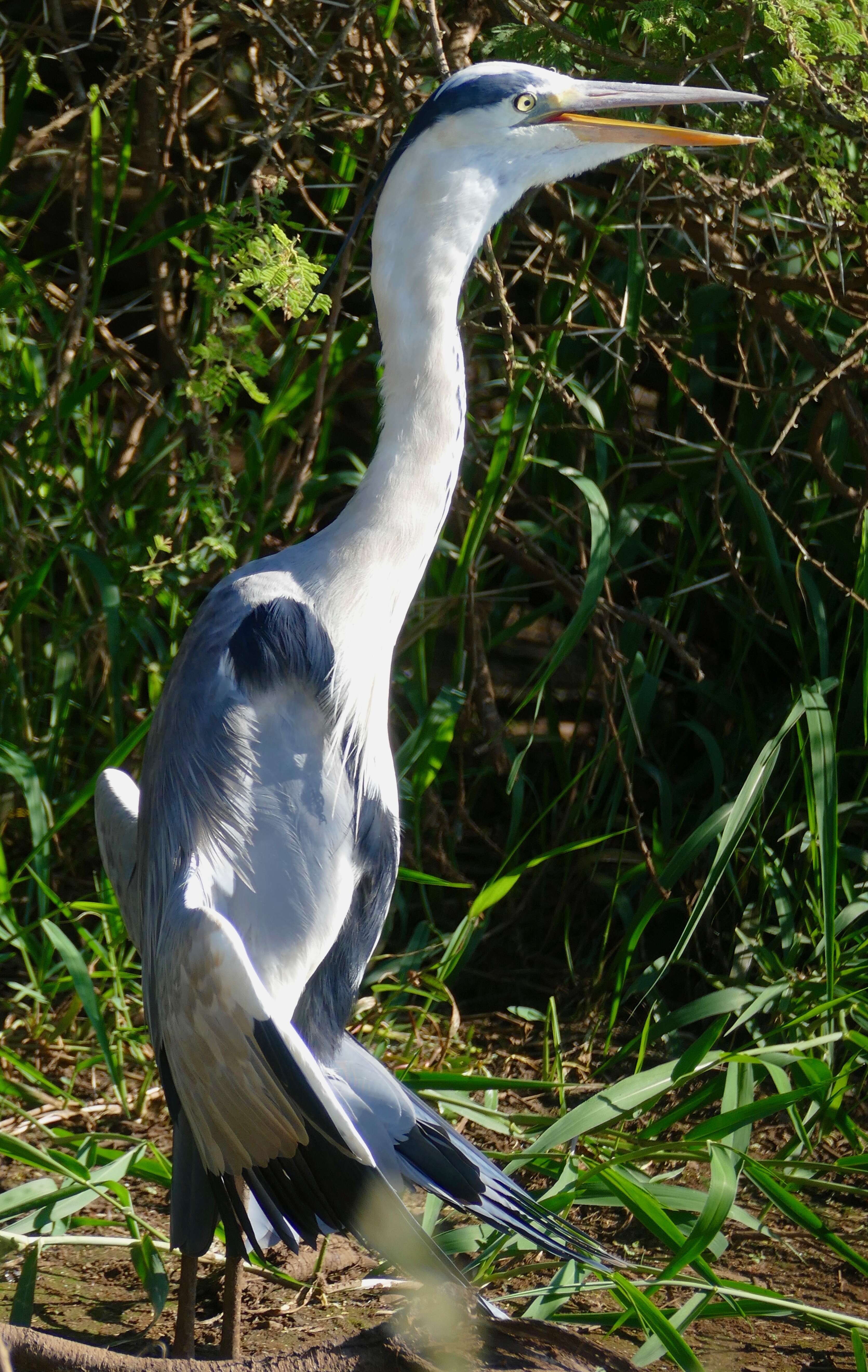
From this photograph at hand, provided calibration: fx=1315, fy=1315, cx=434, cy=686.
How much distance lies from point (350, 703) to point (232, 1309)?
0.92 meters

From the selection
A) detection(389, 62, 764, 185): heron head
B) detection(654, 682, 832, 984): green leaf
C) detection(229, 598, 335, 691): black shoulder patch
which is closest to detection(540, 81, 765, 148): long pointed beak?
detection(389, 62, 764, 185): heron head

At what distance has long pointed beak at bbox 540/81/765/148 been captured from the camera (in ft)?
6.16

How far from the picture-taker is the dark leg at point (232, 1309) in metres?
1.93

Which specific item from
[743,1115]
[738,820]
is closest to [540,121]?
[738,820]

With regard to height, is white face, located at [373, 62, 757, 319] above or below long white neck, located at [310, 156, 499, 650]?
above

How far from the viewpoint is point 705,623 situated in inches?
133

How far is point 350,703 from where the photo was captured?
1943 millimetres

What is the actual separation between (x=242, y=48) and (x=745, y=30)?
172 cm

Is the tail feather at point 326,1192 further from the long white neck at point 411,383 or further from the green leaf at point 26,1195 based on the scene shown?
the long white neck at point 411,383

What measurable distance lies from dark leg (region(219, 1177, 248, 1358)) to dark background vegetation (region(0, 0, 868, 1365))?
2.02ft

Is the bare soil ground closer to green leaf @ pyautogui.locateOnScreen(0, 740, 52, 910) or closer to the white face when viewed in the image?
green leaf @ pyautogui.locateOnScreen(0, 740, 52, 910)

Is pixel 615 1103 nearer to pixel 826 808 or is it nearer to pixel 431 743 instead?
pixel 826 808

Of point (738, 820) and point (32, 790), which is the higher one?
point (32, 790)

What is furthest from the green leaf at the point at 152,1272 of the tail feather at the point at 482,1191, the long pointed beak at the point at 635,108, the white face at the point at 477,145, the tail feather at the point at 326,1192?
the long pointed beak at the point at 635,108
